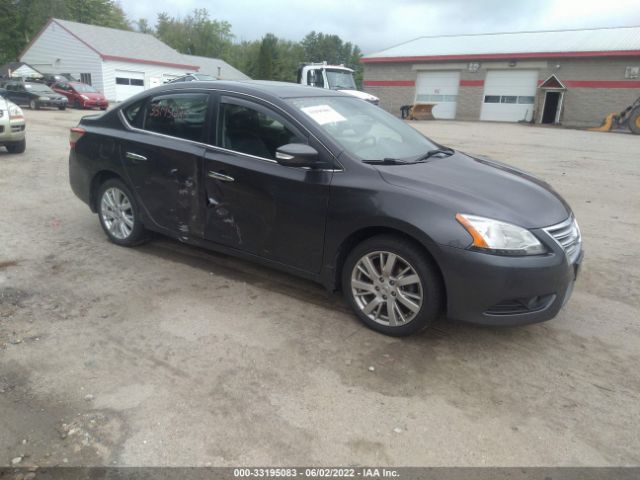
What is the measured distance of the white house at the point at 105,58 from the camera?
37.6 meters

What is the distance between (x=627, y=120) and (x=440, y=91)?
1390 cm

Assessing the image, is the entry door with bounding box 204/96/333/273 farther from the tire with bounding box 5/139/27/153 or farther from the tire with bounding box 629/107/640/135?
the tire with bounding box 629/107/640/135

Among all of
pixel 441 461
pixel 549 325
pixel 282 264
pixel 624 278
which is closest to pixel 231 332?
pixel 282 264

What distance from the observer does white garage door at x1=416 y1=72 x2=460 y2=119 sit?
115 feet

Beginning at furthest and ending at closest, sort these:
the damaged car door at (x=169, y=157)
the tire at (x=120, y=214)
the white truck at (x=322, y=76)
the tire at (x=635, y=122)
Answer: the tire at (x=635, y=122) < the white truck at (x=322, y=76) < the tire at (x=120, y=214) < the damaged car door at (x=169, y=157)

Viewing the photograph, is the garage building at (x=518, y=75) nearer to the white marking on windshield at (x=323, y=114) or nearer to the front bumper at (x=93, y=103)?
the front bumper at (x=93, y=103)

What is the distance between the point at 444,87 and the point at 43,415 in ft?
119

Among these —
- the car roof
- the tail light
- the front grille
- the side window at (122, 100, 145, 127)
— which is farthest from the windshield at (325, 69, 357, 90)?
the front grille

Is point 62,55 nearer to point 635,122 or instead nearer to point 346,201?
point 635,122

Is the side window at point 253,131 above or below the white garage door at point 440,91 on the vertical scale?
below

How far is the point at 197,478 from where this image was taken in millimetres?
2295

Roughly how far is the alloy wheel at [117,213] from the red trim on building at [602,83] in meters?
31.9

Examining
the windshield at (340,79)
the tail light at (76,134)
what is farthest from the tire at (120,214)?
the windshield at (340,79)

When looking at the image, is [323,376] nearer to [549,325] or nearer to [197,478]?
[197,478]
